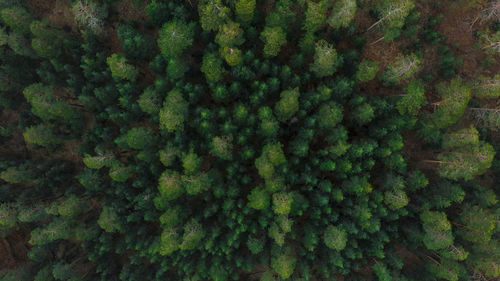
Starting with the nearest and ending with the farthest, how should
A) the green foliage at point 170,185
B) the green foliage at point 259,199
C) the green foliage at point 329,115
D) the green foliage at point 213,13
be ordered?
the green foliage at point 213,13 → the green foliage at point 170,185 → the green foliage at point 259,199 → the green foliage at point 329,115

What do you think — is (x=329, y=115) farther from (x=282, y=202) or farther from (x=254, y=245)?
(x=254, y=245)

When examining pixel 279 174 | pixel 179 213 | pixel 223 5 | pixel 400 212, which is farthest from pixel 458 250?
pixel 223 5

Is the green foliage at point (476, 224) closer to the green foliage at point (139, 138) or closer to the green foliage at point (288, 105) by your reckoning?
the green foliage at point (288, 105)

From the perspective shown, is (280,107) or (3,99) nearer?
(280,107)

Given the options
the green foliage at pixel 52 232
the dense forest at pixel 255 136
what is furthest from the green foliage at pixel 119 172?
the green foliage at pixel 52 232

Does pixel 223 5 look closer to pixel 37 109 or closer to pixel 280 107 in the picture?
pixel 280 107

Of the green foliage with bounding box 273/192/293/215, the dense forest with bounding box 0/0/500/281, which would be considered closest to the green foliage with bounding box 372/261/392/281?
the dense forest with bounding box 0/0/500/281

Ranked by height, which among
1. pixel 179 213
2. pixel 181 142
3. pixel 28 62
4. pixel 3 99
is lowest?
pixel 179 213
